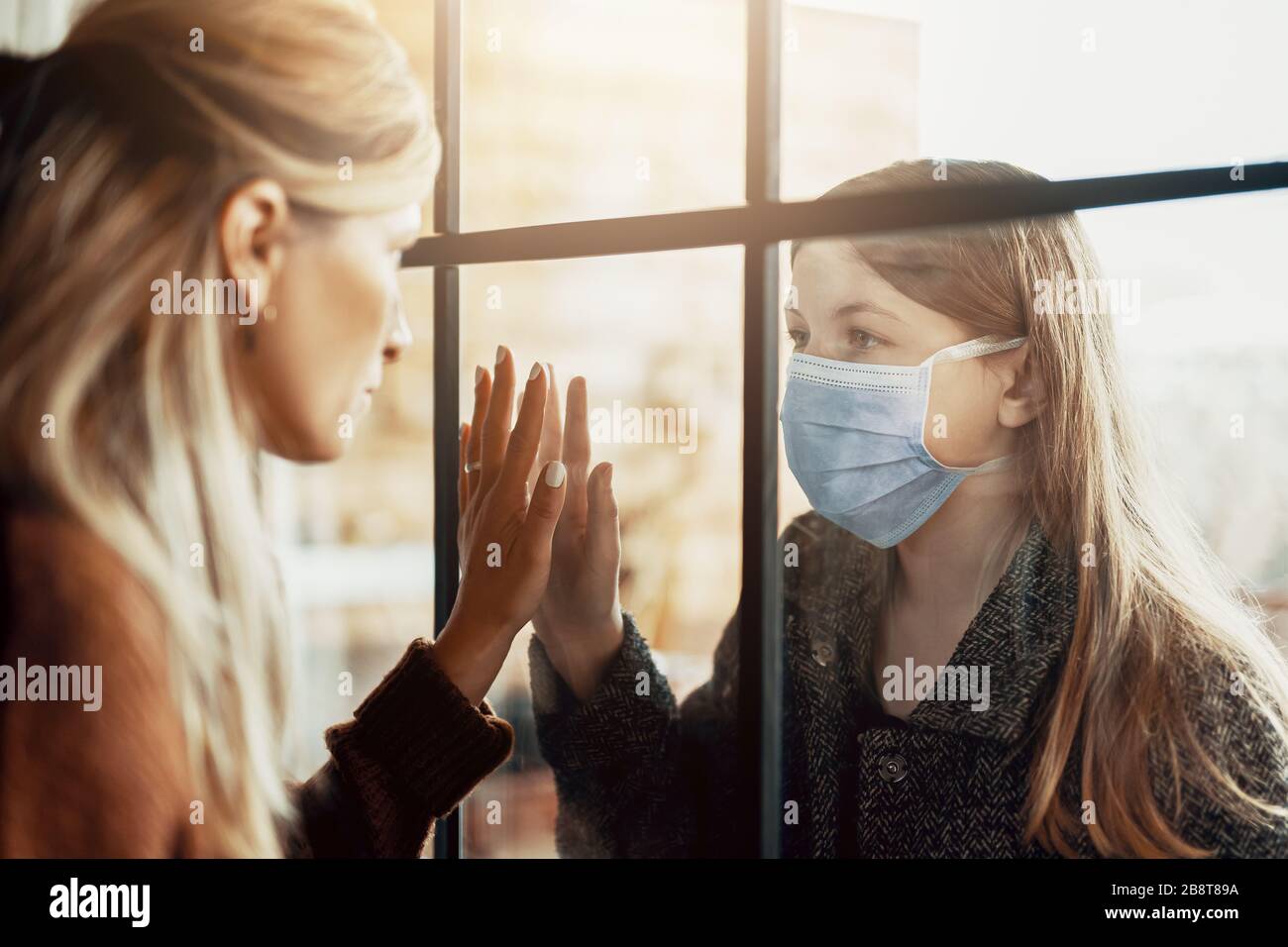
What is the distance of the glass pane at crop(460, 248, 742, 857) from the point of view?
120 centimetres

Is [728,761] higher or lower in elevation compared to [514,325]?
lower

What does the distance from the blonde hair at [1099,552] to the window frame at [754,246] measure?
61mm

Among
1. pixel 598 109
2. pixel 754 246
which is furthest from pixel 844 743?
pixel 598 109

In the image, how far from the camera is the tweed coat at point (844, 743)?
3.51 feet

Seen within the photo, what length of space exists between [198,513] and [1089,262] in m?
1.07

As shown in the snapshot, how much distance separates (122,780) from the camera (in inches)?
45.1

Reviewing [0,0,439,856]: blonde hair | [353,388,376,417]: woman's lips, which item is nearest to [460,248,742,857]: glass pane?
[353,388,376,417]: woman's lips

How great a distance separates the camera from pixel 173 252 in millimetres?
1153

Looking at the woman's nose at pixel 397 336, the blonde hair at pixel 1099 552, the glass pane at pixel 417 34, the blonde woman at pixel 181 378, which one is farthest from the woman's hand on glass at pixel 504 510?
the blonde hair at pixel 1099 552

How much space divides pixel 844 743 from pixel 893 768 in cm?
6

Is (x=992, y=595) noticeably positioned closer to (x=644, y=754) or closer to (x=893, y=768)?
(x=893, y=768)
